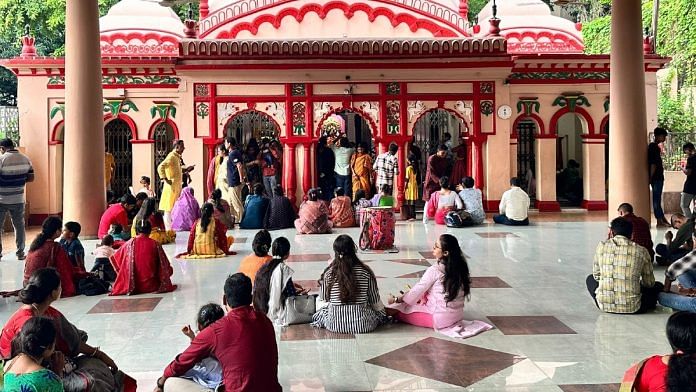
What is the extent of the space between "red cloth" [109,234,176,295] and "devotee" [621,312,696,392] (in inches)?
215

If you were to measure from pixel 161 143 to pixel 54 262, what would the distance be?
11.2 m

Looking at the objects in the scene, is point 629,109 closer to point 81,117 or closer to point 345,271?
point 345,271

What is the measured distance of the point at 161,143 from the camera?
18000 mm

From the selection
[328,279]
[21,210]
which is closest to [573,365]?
[328,279]

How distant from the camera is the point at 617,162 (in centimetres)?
1101

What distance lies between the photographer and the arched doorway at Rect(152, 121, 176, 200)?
1764 cm

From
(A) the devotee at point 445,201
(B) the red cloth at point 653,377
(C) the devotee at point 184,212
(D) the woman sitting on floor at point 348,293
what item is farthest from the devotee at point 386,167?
(B) the red cloth at point 653,377

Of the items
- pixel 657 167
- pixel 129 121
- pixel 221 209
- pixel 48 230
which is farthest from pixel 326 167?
pixel 48 230

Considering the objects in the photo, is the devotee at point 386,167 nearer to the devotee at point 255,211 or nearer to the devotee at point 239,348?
the devotee at point 255,211

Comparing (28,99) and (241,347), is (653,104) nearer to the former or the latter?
(28,99)

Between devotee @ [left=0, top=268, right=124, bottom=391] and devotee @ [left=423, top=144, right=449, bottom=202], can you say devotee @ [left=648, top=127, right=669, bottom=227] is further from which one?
devotee @ [left=0, top=268, right=124, bottom=391]

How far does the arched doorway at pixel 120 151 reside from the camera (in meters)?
17.8

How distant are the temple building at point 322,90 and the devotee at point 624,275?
9.82 m

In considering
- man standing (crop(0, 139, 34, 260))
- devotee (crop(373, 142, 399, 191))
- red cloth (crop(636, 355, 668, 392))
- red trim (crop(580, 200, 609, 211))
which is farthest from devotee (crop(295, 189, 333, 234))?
red cloth (crop(636, 355, 668, 392))
